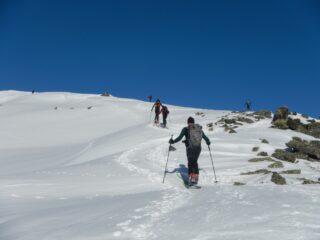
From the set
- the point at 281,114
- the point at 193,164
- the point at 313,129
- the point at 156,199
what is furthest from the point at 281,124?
the point at 156,199

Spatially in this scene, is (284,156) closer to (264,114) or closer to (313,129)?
(313,129)

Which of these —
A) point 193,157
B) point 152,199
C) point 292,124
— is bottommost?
point 152,199

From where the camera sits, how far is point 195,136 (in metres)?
12.6

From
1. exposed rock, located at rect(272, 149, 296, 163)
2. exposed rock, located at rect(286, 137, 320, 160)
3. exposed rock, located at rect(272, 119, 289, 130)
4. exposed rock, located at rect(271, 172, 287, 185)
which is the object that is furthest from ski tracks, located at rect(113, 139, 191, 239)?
exposed rock, located at rect(272, 119, 289, 130)

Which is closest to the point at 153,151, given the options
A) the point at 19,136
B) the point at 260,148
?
the point at 260,148

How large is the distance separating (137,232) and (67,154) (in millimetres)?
19260

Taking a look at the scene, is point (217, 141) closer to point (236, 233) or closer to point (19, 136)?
point (236, 233)

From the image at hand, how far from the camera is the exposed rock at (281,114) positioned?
27.8 metres

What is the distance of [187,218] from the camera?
6750mm

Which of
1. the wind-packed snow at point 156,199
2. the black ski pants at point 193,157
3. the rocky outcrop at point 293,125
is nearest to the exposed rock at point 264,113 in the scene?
the rocky outcrop at point 293,125

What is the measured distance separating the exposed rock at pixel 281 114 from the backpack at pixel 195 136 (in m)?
16.7

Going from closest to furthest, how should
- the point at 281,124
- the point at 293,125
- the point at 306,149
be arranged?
the point at 306,149
the point at 293,125
the point at 281,124

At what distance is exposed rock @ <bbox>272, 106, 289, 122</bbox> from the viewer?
27.8 m

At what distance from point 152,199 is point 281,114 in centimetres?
2110
